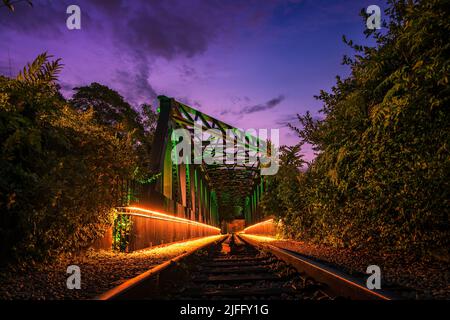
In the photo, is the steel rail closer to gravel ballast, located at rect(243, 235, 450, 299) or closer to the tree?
gravel ballast, located at rect(243, 235, 450, 299)

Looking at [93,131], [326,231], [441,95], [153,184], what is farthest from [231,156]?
[441,95]

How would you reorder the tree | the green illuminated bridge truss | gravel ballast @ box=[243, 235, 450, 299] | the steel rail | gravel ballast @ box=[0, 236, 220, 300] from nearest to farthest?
1. the steel rail
2. gravel ballast @ box=[243, 235, 450, 299]
3. gravel ballast @ box=[0, 236, 220, 300]
4. the tree
5. the green illuminated bridge truss

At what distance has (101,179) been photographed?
266 inches

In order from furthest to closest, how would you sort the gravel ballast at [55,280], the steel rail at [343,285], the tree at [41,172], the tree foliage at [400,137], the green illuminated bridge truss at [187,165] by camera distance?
the green illuminated bridge truss at [187,165], the tree at [41,172], the tree foliage at [400,137], the gravel ballast at [55,280], the steel rail at [343,285]

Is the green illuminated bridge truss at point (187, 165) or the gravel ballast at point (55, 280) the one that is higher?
the green illuminated bridge truss at point (187, 165)

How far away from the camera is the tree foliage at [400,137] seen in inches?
143

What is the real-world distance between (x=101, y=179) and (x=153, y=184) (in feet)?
15.3

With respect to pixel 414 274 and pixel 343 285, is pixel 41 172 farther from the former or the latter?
pixel 414 274

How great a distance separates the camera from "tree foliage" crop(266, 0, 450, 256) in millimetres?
3639

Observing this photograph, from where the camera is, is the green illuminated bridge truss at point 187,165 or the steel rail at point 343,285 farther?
the green illuminated bridge truss at point 187,165

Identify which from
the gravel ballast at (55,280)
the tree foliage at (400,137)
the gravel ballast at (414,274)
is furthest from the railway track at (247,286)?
the tree foliage at (400,137)

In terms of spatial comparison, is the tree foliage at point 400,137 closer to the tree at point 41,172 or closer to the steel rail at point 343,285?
the steel rail at point 343,285

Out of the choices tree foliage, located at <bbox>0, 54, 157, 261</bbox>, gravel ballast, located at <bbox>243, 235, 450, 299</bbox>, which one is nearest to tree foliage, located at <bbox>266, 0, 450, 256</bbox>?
gravel ballast, located at <bbox>243, 235, 450, 299</bbox>
